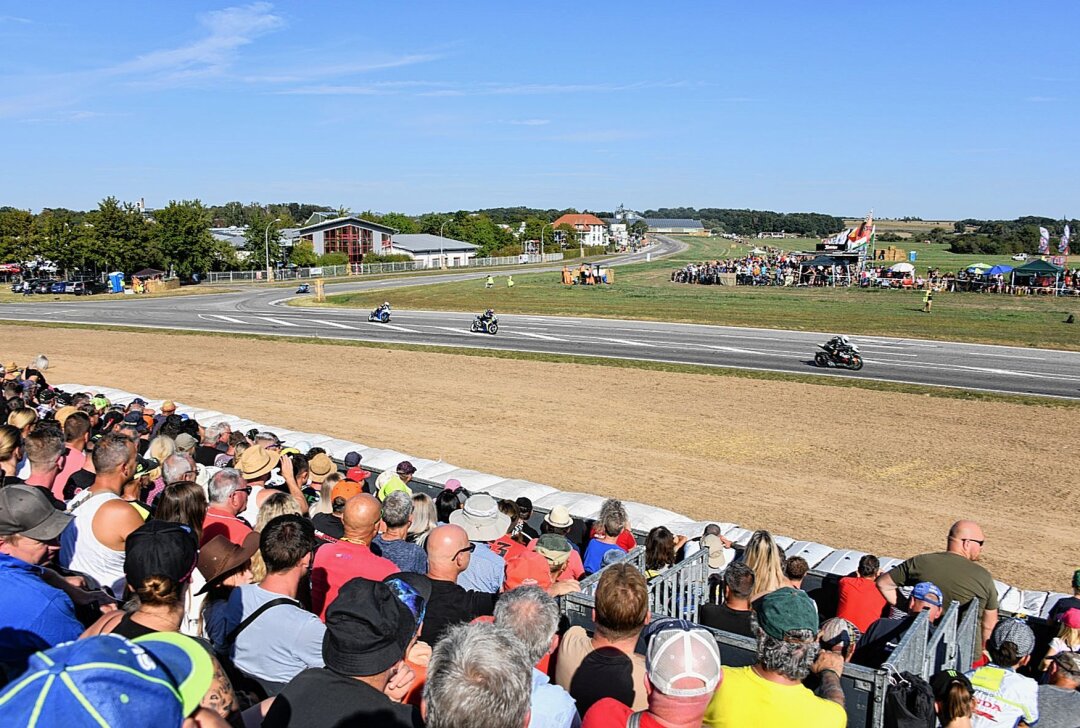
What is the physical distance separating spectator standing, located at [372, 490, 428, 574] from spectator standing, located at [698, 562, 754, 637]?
2178 millimetres

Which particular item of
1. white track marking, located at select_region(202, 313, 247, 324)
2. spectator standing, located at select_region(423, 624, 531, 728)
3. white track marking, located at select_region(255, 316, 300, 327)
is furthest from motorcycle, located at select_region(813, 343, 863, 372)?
white track marking, located at select_region(202, 313, 247, 324)

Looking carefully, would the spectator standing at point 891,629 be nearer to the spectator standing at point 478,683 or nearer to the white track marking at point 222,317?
the spectator standing at point 478,683

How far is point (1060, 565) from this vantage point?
1159 cm

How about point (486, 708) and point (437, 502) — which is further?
point (437, 502)

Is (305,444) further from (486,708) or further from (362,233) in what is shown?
(362,233)

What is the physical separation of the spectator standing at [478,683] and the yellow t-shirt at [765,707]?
1.37 metres

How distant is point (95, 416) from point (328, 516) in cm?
683

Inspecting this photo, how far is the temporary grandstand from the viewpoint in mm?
4781

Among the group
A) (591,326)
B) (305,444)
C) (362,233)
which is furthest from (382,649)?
(362,233)

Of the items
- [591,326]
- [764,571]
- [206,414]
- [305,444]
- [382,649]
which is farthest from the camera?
[591,326]

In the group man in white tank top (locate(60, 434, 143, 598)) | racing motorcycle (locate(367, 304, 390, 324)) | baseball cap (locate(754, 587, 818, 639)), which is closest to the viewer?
baseball cap (locate(754, 587, 818, 639))

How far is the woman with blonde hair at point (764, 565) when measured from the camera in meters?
6.45

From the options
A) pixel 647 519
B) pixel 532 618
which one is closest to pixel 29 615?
pixel 532 618

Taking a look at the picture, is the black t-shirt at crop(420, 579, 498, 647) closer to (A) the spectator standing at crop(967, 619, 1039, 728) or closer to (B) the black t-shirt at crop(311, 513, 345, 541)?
(B) the black t-shirt at crop(311, 513, 345, 541)
